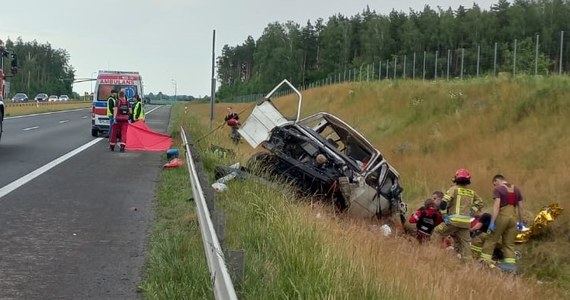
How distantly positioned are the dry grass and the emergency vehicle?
5.35 m

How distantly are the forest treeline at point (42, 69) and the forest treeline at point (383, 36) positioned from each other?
134 feet

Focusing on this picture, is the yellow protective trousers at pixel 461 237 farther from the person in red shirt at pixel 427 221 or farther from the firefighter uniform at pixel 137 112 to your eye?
the firefighter uniform at pixel 137 112

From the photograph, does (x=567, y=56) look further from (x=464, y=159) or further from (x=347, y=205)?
(x=347, y=205)

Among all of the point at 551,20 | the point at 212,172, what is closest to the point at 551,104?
the point at 212,172

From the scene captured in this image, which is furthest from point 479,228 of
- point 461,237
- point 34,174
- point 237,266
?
point 34,174

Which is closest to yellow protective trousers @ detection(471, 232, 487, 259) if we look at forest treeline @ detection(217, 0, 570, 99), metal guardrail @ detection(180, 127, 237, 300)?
metal guardrail @ detection(180, 127, 237, 300)

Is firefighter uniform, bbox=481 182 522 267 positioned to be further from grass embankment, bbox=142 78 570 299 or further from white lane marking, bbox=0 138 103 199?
white lane marking, bbox=0 138 103 199

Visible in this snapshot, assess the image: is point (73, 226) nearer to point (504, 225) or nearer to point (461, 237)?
point (461, 237)

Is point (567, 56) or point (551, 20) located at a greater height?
point (551, 20)

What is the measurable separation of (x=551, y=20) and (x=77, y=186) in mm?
74801

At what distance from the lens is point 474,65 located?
3919 centimetres

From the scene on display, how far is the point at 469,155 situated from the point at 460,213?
343 inches

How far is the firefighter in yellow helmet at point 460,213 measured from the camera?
11.1m

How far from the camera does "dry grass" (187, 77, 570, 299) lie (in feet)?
24.6
